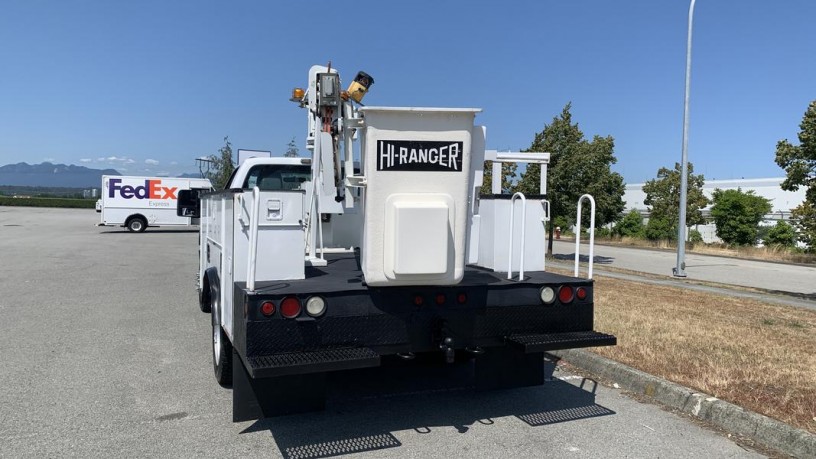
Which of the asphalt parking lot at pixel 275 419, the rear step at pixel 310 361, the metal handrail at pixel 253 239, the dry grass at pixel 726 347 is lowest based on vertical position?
the asphalt parking lot at pixel 275 419

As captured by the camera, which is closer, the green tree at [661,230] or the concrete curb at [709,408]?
the concrete curb at [709,408]

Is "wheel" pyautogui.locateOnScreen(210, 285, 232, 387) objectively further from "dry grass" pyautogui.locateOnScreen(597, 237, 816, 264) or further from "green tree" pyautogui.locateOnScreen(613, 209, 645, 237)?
"green tree" pyautogui.locateOnScreen(613, 209, 645, 237)

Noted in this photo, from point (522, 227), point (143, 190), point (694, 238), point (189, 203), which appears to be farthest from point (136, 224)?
point (694, 238)

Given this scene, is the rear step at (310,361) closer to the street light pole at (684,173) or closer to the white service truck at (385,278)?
the white service truck at (385,278)

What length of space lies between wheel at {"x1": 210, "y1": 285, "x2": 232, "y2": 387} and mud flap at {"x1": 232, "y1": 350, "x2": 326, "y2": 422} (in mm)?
750

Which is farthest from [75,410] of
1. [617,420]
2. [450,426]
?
[617,420]

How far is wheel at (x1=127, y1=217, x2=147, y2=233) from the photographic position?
104 feet

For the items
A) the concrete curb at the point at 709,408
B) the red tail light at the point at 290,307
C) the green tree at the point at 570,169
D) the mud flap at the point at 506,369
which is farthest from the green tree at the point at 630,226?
the red tail light at the point at 290,307

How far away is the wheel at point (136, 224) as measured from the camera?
31.8 metres

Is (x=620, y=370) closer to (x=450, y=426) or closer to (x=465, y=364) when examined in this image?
(x=465, y=364)

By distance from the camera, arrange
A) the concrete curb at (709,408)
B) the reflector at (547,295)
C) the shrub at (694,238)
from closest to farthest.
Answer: the concrete curb at (709,408) → the reflector at (547,295) → the shrub at (694,238)

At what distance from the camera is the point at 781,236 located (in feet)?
116

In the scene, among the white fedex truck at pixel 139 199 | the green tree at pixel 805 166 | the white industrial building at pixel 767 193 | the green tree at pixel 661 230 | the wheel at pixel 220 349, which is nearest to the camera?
the wheel at pixel 220 349

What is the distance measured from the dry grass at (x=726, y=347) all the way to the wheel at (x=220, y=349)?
11.9 feet
